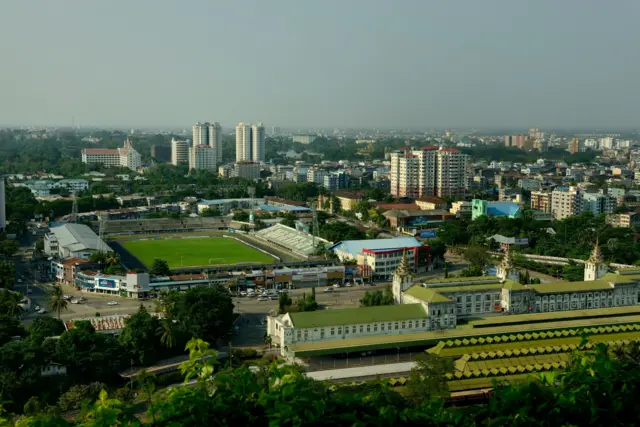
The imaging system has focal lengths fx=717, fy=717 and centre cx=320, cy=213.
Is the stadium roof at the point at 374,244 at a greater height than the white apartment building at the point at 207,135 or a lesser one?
lesser

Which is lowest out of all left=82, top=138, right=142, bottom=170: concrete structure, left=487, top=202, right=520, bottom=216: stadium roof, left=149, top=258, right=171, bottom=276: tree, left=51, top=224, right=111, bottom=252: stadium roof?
left=149, top=258, right=171, bottom=276: tree

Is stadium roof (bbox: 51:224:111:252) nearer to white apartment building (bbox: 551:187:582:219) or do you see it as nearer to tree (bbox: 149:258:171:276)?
tree (bbox: 149:258:171:276)

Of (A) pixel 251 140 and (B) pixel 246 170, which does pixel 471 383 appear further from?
(A) pixel 251 140

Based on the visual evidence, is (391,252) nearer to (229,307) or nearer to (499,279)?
(499,279)

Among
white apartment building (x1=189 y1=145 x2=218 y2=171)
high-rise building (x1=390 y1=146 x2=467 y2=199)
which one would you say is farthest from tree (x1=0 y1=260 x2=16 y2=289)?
white apartment building (x1=189 y1=145 x2=218 y2=171)

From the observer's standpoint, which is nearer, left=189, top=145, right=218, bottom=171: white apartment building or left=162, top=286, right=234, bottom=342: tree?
left=162, top=286, right=234, bottom=342: tree

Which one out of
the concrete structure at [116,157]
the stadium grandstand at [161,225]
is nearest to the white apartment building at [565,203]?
the stadium grandstand at [161,225]

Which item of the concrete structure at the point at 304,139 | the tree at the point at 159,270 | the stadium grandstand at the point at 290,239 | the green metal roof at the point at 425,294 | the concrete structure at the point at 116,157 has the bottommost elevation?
the stadium grandstand at the point at 290,239

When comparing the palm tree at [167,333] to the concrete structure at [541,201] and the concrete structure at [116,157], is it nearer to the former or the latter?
the concrete structure at [541,201]
